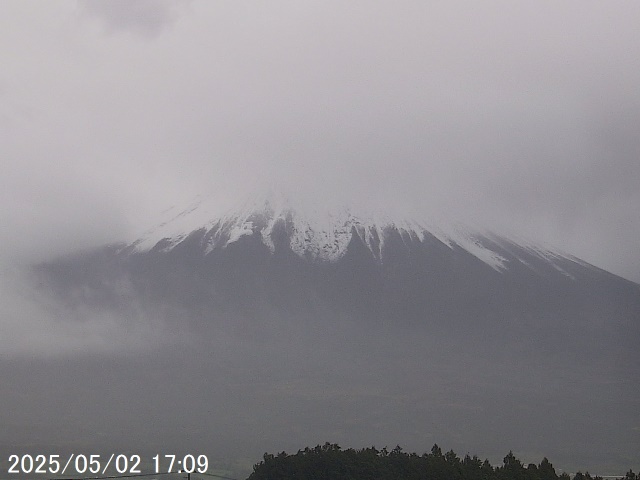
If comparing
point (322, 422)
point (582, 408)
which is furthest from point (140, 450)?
point (582, 408)

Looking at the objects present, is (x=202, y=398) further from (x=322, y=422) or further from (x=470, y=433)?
(x=470, y=433)

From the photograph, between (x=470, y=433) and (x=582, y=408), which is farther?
(x=582, y=408)

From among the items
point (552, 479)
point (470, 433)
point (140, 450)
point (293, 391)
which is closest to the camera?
point (552, 479)

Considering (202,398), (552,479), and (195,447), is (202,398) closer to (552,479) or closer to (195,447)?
(195,447)

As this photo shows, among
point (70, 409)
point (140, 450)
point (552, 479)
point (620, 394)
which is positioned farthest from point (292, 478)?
point (620, 394)

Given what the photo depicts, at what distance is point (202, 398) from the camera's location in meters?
197

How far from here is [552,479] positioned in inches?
2488

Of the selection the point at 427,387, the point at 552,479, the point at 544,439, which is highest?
the point at 427,387

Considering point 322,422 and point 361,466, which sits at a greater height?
point 322,422

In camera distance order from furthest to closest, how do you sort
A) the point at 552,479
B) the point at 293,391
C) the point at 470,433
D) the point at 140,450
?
the point at 293,391
the point at 470,433
the point at 140,450
the point at 552,479

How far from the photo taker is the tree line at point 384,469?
62.2m

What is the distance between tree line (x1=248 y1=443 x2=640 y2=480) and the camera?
6222cm

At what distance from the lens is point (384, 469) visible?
6519 cm

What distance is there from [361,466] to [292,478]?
5216mm
